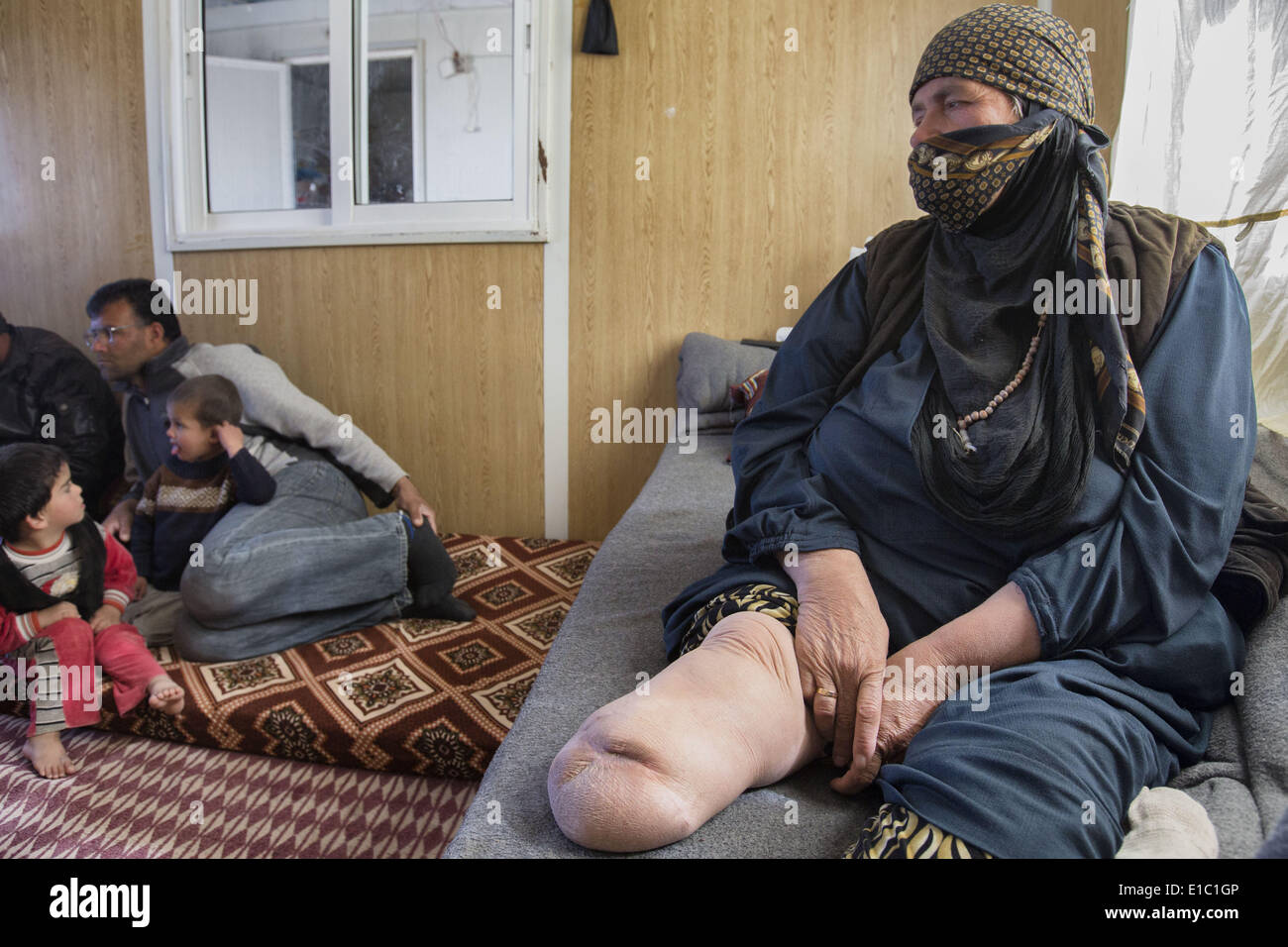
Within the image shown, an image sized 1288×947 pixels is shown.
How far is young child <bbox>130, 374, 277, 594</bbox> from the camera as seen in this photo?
6.64 ft

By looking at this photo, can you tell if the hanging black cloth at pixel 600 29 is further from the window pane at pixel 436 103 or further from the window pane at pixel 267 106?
the window pane at pixel 267 106

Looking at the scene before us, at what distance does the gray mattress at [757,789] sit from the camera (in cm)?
75

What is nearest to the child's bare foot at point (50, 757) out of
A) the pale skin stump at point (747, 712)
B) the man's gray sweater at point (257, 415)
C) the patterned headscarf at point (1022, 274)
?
the man's gray sweater at point (257, 415)

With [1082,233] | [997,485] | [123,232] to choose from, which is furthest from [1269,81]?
[123,232]

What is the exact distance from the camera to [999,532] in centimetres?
91

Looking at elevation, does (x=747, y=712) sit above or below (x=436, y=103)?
below

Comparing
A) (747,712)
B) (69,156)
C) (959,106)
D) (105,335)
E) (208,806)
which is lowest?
(208,806)

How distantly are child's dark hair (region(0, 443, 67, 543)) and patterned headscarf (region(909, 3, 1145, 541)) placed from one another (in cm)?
174

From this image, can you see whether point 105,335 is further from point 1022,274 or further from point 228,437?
point 1022,274

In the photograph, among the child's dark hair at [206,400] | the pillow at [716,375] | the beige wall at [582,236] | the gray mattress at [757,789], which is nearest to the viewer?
the gray mattress at [757,789]

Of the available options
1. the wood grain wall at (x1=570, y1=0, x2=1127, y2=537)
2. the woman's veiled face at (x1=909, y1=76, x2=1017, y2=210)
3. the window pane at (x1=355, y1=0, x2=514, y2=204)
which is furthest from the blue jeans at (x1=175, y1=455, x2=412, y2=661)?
the woman's veiled face at (x1=909, y1=76, x2=1017, y2=210)

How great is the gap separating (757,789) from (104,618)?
1601 mm

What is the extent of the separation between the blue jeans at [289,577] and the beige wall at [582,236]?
95 cm

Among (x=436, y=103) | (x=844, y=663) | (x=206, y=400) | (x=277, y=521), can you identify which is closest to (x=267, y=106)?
(x=436, y=103)
